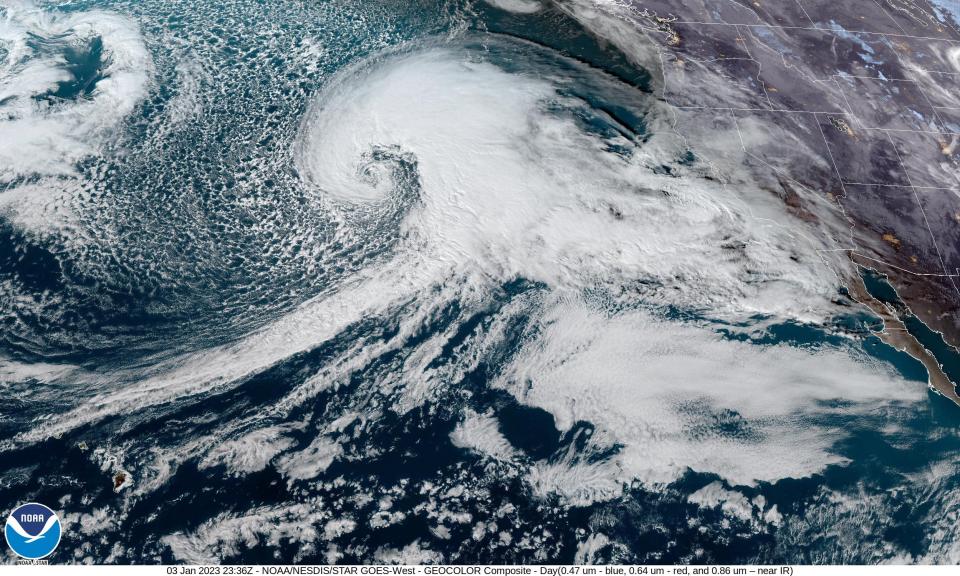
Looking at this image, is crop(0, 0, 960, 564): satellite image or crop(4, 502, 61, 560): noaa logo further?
crop(0, 0, 960, 564): satellite image

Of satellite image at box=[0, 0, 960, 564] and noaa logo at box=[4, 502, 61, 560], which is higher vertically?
satellite image at box=[0, 0, 960, 564]

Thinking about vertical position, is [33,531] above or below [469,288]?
below

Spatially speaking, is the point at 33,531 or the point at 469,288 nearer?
the point at 33,531

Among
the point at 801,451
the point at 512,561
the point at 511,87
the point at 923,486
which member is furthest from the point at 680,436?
the point at 511,87

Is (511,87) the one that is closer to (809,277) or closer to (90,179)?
(809,277)
